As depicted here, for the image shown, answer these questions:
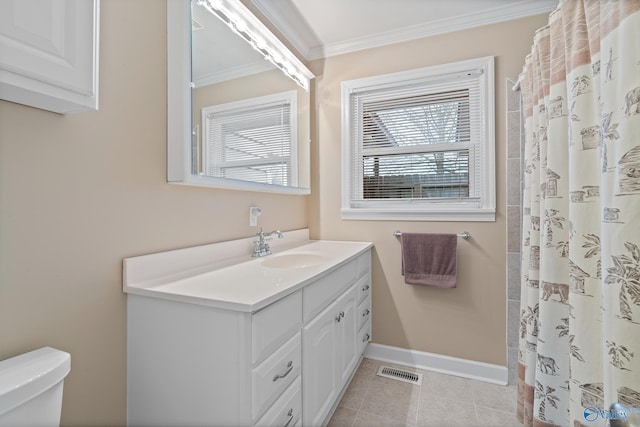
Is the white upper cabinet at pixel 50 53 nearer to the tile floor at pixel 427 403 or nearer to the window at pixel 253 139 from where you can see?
the window at pixel 253 139

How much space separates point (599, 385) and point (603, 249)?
1.23 feet

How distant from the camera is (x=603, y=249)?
721mm

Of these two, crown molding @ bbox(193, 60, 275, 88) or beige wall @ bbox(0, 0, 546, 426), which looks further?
crown molding @ bbox(193, 60, 275, 88)

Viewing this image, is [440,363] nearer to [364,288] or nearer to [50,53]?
[364,288]

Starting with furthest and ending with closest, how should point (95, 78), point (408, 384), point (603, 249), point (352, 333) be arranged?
1. point (408, 384)
2. point (352, 333)
3. point (95, 78)
4. point (603, 249)

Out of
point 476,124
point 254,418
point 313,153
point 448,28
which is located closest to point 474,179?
point 476,124

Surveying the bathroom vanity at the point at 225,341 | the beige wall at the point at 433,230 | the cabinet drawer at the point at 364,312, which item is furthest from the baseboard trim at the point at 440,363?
the bathroom vanity at the point at 225,341

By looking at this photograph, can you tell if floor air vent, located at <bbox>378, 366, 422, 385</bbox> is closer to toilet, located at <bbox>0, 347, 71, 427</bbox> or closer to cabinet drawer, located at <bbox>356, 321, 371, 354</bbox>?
cabinet drawer, located at <bbox>356, 321, 371, 354</bbox>

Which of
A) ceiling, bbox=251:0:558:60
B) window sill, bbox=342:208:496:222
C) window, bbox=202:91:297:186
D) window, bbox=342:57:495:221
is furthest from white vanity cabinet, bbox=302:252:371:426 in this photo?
ceiling, bbox=251:0:558:60

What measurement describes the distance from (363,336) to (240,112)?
161cm

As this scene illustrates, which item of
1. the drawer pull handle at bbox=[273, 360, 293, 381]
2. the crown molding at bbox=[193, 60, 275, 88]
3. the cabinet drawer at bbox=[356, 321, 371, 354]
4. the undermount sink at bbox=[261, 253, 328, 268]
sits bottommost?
the cabinet drawer at bbox=[356, 321, 371, 354]

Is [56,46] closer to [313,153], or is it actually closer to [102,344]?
[102,344]

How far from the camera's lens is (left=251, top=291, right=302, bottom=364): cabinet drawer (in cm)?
91

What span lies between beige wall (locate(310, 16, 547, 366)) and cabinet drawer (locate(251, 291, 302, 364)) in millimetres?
1203
